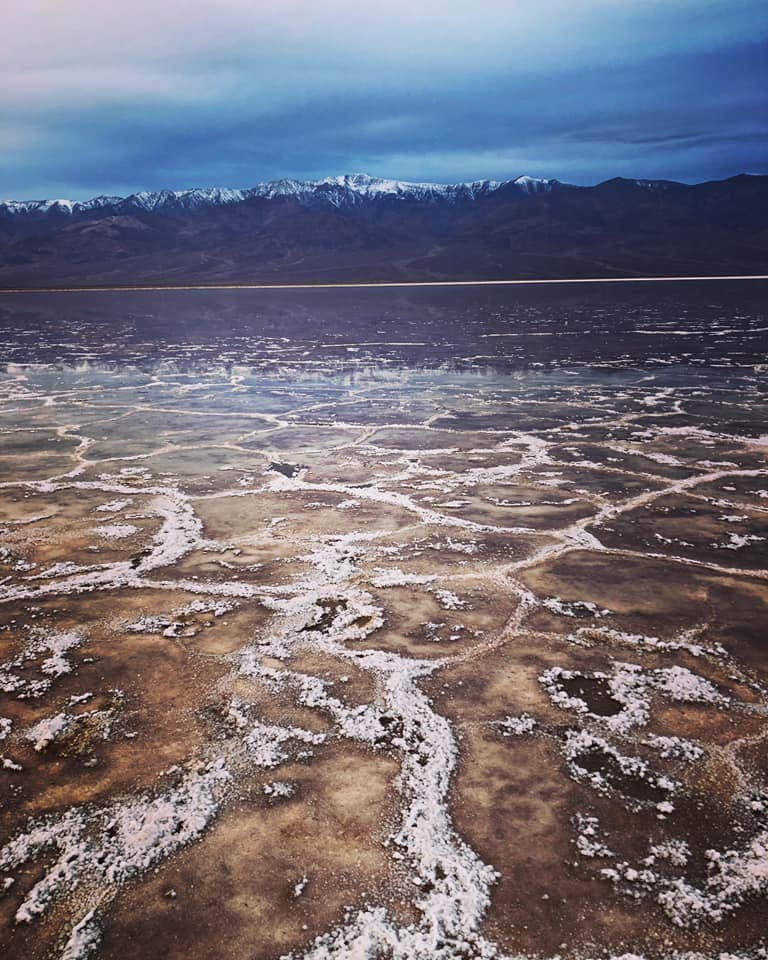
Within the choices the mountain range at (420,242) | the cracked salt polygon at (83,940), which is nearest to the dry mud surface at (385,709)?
the cracked salt polygon at (83,940)

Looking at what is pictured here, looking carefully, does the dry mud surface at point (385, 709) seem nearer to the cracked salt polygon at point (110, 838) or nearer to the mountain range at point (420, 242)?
the cracked salt polygon at point (110, 838)

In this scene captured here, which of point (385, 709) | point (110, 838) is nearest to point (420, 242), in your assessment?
point (385, 709)

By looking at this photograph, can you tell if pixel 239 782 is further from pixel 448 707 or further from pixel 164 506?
pixel 164 506

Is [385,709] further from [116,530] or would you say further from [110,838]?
[116,530]

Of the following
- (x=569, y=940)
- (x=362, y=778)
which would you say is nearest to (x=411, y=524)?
(x=362, y=778)

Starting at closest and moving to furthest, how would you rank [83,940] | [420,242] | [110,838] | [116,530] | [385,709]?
[83,940] < [110,838] < [385,709] < [116,530] < [420,242]

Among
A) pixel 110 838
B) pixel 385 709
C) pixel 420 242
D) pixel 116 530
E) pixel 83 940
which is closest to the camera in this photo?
pixel 83 940

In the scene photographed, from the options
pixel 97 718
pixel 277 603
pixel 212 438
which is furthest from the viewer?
pixel 212 438
